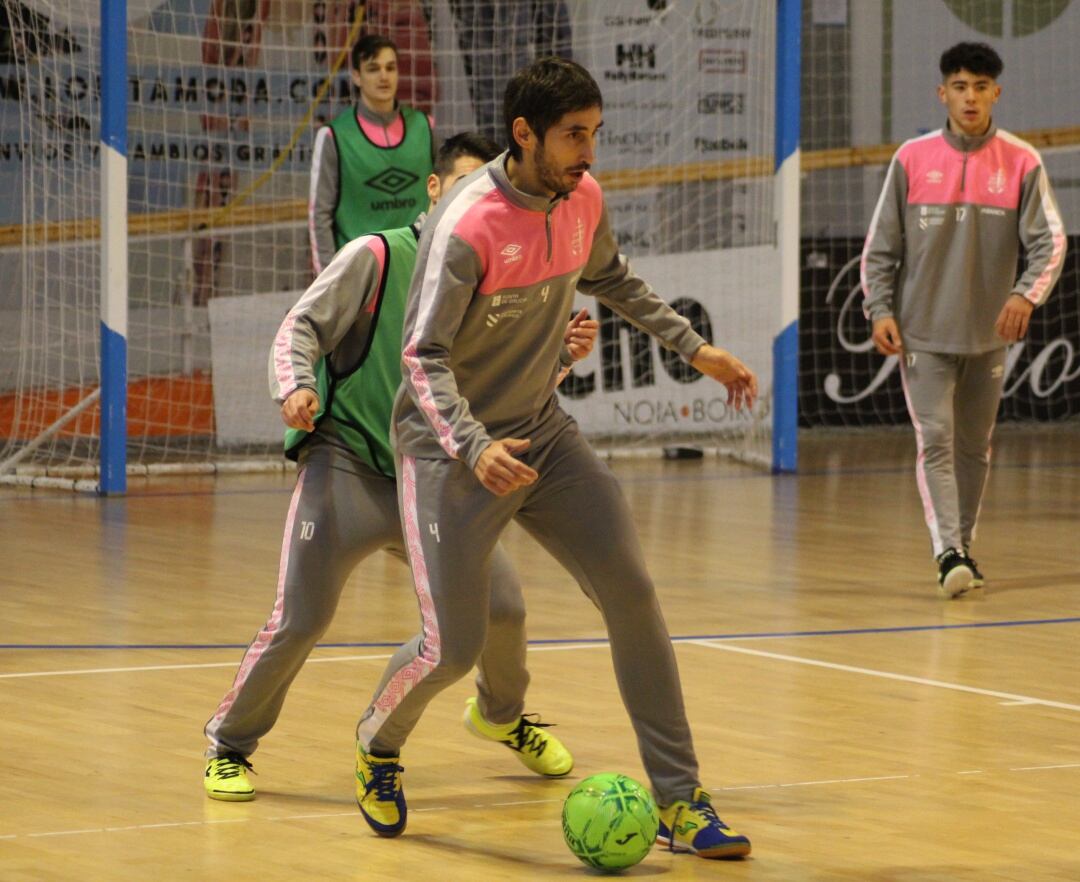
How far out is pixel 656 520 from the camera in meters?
10.3

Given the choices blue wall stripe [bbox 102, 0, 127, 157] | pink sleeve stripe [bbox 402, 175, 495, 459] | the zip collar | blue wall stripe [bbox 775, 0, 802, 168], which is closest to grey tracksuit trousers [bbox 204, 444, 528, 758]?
pink sleeve stripe [bbox 402, 175, 495, 459]

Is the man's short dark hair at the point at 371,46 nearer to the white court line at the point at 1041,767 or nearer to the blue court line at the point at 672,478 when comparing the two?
the blue court line at the point at 672,478

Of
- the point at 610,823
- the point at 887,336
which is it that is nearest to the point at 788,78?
the point at 887,336

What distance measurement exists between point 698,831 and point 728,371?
99cm

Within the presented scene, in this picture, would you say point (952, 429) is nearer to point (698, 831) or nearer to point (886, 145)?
point (698, 831)

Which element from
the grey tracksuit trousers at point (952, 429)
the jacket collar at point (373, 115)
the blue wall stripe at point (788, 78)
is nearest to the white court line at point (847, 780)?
the grey tracksuit trousers at point (952, 429)

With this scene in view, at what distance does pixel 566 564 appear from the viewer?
4.46 metres

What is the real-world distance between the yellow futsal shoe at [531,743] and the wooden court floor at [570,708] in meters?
0.04

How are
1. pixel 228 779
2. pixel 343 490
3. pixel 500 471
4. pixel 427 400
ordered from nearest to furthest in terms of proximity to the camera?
pixel 500 471, pixel 427 400, pixel 228 779, pixel 343 490

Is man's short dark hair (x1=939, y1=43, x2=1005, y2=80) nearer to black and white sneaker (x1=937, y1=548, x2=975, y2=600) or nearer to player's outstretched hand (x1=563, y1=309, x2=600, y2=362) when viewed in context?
black and white sneaker (x1=937, y1=548, x2=975, y2=600)

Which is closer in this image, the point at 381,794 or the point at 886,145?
the point at 381,794

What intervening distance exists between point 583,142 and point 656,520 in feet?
20.1

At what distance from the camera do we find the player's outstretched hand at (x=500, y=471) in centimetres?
410

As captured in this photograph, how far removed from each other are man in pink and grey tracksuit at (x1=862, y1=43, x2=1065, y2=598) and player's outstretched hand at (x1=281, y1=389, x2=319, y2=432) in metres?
4.07
